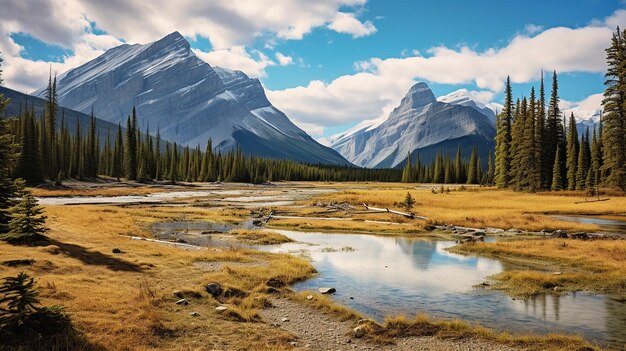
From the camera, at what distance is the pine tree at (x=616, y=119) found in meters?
71.2

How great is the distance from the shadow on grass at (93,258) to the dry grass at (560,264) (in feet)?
61.0

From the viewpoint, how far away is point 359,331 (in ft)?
49.0

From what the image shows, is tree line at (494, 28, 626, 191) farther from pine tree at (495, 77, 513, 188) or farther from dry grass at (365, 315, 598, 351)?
dry grass at (365, 315, 598, 351)

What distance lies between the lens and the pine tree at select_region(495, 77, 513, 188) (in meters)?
101

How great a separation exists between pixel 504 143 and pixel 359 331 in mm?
98943

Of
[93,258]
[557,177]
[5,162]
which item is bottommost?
[93,258]

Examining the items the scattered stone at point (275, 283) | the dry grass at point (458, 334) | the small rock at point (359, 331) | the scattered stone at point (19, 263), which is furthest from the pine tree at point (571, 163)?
the scattered stone at point (19, 263)

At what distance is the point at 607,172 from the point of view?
79.6m

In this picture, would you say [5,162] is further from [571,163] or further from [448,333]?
[571,163]

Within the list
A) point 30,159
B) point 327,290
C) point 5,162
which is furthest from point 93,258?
point 30,159

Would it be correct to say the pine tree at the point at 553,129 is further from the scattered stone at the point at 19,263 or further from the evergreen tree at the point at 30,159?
the evergreen tree at the point at 30,159

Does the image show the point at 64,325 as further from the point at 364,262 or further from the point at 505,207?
the point at 505,207

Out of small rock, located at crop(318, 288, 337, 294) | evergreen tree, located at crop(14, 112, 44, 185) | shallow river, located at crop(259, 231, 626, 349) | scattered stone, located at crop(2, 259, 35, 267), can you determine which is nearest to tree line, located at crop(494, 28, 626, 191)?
shallow river, located at crop(259, 231, 626, 349)

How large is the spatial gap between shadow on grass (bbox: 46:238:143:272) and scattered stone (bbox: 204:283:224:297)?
4674 millimetres
